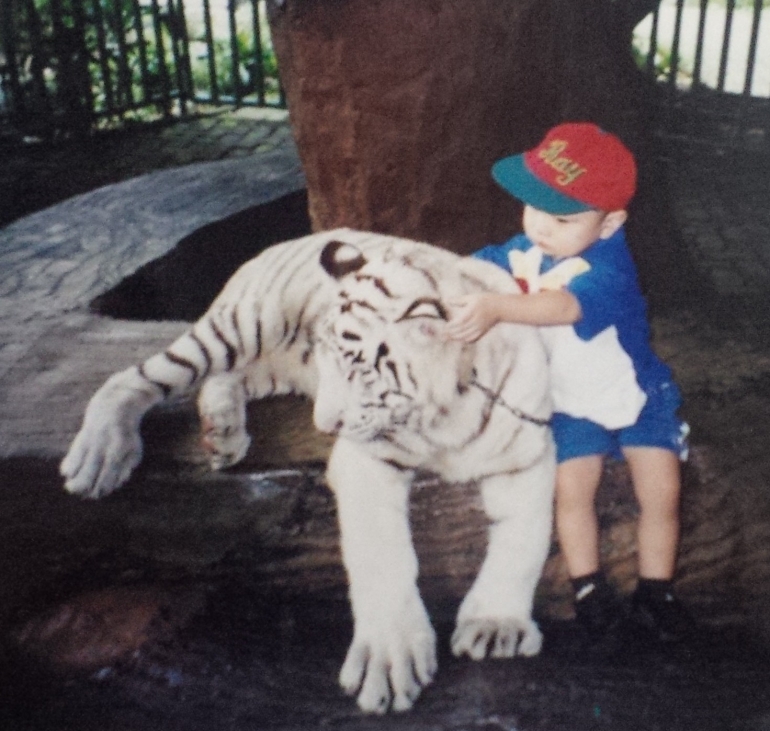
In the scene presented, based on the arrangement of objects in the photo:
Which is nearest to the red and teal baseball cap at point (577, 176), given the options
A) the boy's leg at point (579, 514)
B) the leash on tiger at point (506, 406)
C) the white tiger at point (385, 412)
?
the white tiger at point (385, 412)

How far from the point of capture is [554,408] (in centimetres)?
116

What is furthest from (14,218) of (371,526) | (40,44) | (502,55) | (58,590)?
(371,526)

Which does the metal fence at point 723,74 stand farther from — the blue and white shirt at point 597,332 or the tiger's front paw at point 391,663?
the tiger's front paw at point 391,663

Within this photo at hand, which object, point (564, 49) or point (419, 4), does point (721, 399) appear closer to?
point (564, 49)

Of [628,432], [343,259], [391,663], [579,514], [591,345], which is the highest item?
[343,259]

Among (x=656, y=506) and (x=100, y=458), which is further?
(x=100, y=458)

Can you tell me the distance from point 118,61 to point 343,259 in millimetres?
2644

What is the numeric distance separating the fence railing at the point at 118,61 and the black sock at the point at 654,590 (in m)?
2.05

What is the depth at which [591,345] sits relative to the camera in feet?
3.67

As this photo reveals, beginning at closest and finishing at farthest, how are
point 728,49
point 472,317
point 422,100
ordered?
point 472,317 < point 422,100 < point 728,49

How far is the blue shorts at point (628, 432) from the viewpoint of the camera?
3.84ft

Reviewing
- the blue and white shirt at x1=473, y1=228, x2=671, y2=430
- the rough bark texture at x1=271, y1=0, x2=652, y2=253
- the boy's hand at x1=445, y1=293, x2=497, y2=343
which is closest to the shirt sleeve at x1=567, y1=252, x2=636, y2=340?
the blue and white shirt at x1=473, y1=228, x2=671, y2=430

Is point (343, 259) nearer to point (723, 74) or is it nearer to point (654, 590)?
point (654, 590)

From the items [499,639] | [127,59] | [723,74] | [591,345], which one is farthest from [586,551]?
[127,59]
